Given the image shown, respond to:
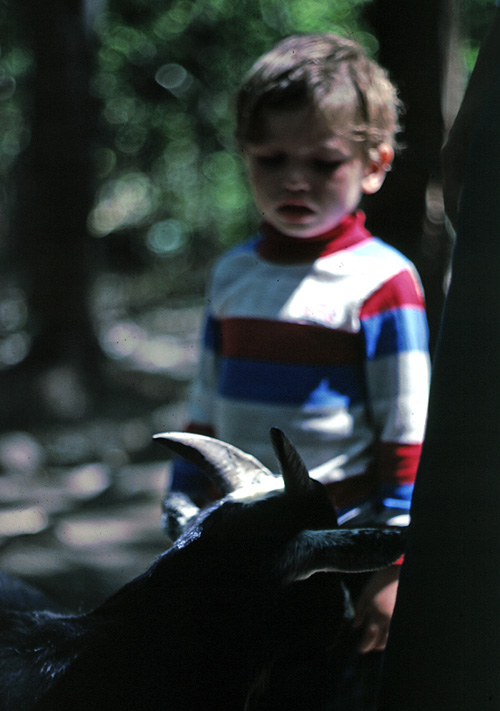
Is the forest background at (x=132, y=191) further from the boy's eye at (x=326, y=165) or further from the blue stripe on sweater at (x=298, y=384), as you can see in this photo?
the blue stripe on sweater at (x=298, y=384)

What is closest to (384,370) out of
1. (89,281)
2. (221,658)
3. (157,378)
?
(221,658)

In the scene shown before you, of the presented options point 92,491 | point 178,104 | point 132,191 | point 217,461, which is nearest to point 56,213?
point 92,491

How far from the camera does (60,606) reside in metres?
1.42

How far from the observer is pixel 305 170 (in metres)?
1.40

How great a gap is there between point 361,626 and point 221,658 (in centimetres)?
29

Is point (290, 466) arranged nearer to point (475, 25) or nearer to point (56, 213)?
point (475, 25)

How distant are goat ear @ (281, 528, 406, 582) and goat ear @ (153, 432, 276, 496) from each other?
18 centimetres

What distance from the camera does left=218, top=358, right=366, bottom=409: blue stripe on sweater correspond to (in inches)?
55.7

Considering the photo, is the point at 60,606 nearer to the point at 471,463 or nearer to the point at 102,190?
the point at 471,463

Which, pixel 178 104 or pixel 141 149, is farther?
pixel 141 149

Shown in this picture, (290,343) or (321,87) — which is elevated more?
(321,87)

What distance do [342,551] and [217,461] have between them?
0.28 metres

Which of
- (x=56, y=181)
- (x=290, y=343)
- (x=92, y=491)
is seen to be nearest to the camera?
(x=290, y=343)

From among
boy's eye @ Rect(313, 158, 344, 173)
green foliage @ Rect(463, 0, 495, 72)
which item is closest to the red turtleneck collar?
boy's eye @ Rect(313, 158, 344, 173)
